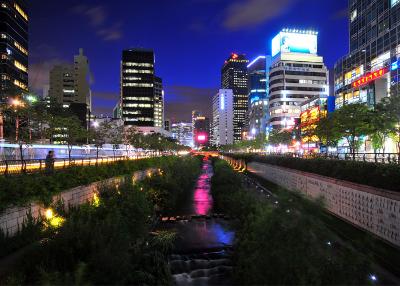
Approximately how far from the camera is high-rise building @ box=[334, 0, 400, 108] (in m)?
71.0

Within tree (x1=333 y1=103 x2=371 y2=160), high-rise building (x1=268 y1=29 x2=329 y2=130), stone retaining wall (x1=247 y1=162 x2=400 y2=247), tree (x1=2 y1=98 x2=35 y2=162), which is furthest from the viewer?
high-rise building (x1=268 y1=29 x2=329 y2=130)

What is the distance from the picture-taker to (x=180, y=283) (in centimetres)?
1590

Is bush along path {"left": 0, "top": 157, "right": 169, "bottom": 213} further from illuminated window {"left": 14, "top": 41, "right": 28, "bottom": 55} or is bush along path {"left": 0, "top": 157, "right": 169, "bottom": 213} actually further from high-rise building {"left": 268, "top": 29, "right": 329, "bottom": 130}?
high-rise building {"left": 268, "top": 29, "right": 329, "bottom": 130}

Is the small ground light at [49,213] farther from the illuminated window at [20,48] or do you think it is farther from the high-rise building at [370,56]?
the illuminated window at [20,48]

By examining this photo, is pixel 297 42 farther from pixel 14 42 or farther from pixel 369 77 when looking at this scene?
pixel 14 42

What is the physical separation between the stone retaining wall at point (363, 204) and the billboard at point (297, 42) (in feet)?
504

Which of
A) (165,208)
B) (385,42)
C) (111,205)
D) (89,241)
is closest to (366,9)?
(385,42)

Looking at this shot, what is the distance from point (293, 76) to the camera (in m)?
170

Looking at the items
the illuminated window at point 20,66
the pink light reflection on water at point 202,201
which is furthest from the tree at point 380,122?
the illuminated window at point 20,66

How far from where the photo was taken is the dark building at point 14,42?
4904 inches

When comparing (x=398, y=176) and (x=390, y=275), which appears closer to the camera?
(x=390, y=275)

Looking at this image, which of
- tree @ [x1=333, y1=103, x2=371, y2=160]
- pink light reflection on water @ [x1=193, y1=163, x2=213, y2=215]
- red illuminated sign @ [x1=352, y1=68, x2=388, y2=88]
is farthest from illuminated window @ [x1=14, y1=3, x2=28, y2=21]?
tree @ [x1=333, y1=103, x2=371, y2=160]

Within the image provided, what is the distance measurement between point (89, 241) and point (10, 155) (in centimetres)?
2918

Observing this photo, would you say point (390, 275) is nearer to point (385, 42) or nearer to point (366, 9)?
point (385, 42)
